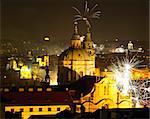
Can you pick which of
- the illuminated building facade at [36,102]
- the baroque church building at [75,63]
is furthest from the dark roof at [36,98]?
the baroque church building at [75,63]

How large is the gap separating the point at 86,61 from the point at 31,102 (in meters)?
13.9

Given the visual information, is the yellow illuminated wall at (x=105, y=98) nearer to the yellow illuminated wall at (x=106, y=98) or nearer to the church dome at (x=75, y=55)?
the yellow illuminated wall at (x=106, y=98)

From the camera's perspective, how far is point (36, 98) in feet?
74.8

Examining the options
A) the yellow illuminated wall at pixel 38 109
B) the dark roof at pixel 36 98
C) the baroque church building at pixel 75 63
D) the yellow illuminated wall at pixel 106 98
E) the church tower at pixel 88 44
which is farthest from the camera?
the church tower at pixel 88 44

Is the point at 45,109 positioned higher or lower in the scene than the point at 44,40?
lower

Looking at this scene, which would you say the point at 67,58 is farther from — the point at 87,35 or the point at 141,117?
the point at 141,117

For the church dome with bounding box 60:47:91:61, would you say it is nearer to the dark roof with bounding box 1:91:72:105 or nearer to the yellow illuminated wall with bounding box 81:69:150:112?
the yellow illuminated wall with bounding box 81:69:150:112

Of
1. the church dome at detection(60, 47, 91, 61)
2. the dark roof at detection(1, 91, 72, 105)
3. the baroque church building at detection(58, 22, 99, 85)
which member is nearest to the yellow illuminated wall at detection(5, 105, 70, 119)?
the dark roof at detection(1, 91, 72, 105)

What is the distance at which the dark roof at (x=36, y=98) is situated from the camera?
2217cm

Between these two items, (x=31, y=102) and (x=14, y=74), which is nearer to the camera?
(x=31, y=102)

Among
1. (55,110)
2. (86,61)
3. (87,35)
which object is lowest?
(55,110)

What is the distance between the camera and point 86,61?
35.5m

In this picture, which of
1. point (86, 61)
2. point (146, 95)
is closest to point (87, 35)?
point (86, 61)

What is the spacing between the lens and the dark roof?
22.2 m
